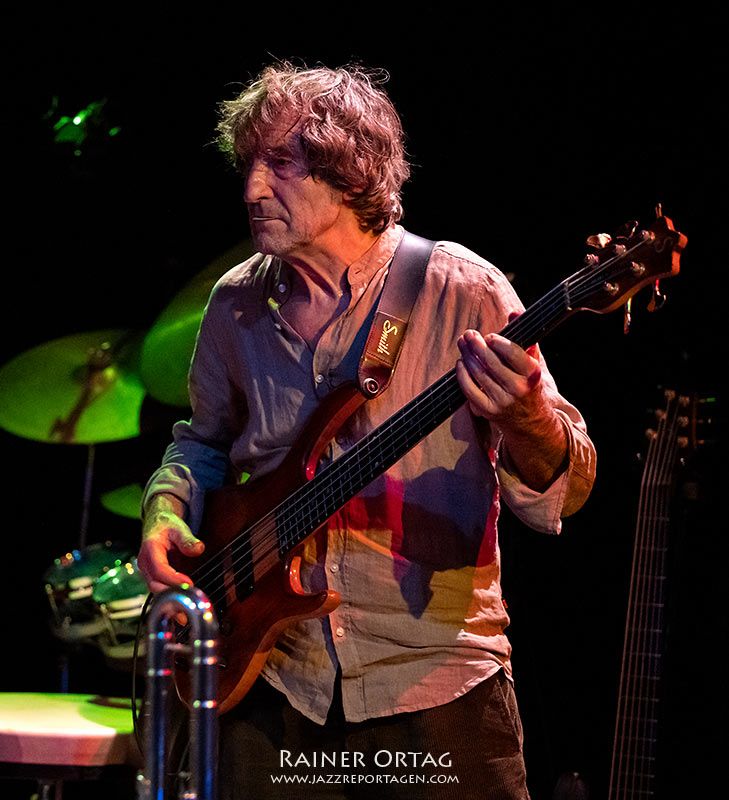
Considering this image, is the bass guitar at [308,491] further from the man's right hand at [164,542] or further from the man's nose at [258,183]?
the man's nose at [258,183]

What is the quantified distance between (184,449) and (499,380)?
0.97m

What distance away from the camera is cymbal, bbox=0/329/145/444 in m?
3.73

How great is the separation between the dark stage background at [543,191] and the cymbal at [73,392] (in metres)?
0.19

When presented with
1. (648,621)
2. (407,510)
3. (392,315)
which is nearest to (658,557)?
(648,621)

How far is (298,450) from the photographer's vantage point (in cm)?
193

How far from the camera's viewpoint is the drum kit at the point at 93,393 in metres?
3.48

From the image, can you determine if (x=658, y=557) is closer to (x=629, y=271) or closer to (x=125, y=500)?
(x=629, y=271)

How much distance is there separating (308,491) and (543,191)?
169 cm

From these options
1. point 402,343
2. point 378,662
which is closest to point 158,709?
point 378,662

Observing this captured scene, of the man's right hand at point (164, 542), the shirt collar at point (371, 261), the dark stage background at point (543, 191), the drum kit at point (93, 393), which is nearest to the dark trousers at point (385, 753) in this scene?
the man's right hand at point (164, 542)

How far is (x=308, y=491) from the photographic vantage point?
189 centimetres

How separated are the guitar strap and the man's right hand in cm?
56

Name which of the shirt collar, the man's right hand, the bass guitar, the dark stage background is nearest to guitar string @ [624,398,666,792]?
the dark stage background

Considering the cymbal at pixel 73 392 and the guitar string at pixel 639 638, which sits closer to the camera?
the guitar string at pixel 639 638
